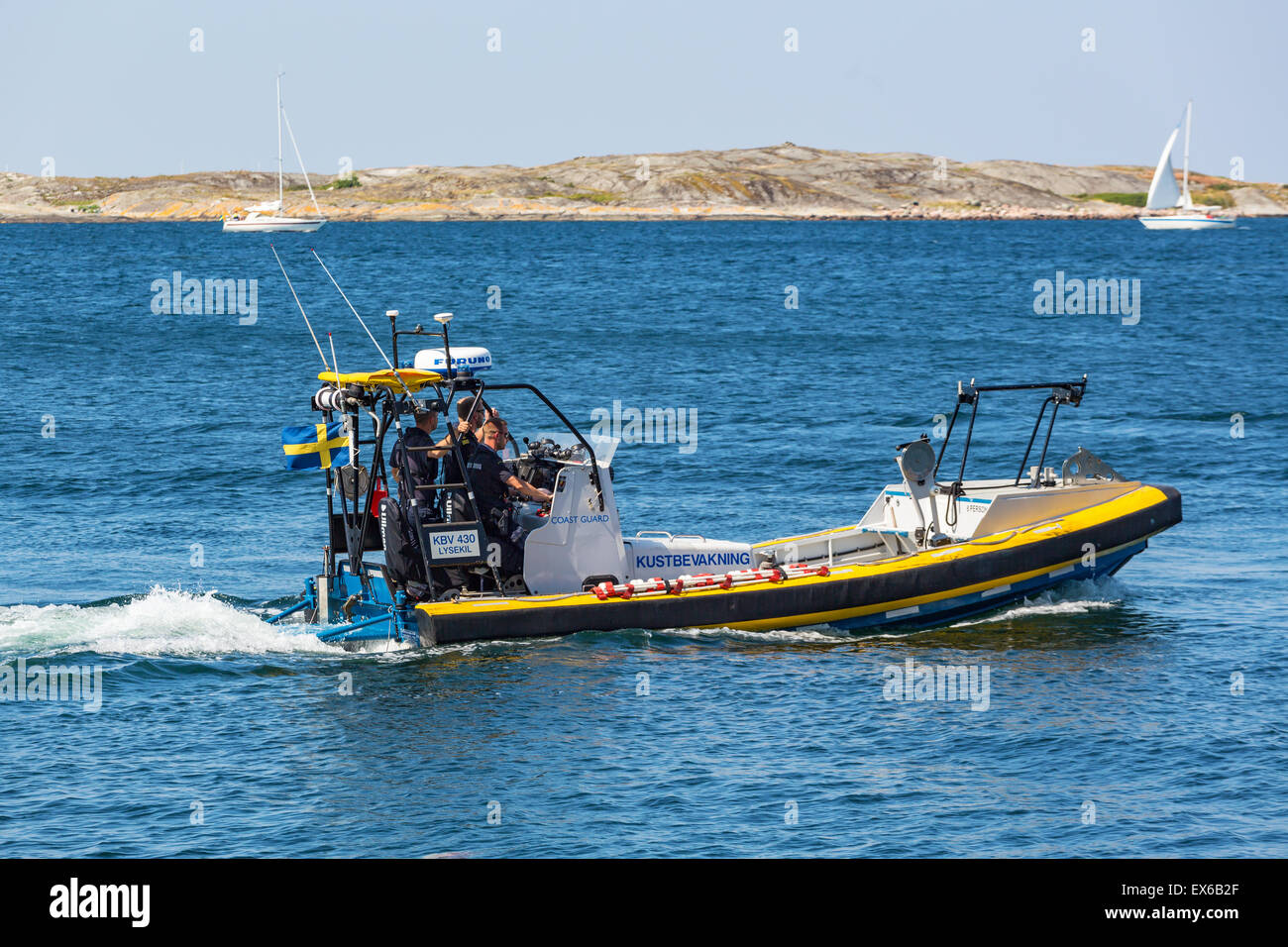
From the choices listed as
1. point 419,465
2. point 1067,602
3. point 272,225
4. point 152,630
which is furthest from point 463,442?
point 272,225

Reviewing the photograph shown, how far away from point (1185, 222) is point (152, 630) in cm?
12911

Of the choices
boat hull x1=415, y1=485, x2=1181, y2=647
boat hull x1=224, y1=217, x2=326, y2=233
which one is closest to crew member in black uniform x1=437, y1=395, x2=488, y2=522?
boat hull x1=415, y1=485, x2=1181, y2=647

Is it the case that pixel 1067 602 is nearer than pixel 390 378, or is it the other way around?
pixel 390 378

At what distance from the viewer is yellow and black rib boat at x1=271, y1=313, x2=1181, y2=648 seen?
13.8 m

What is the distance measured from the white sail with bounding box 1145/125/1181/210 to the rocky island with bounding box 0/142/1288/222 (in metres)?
38.9

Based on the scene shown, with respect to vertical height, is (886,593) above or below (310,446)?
below

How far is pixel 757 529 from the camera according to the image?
19656mm

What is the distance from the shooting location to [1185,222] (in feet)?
430

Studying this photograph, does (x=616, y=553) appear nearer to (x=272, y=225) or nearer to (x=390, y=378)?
(x=390, y=378)

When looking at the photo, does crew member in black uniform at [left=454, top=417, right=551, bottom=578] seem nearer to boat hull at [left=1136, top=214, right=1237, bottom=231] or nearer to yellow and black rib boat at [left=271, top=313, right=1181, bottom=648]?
yellow and black rib boat at [left=271, top=313, right=1181, bottom=648]

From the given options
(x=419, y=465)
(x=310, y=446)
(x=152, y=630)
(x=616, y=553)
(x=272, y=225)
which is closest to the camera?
(x=419, y=465)

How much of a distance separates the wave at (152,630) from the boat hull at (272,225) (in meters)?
105

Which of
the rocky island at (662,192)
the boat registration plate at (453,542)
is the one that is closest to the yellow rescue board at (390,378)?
the boat registration plate at (453,542)
